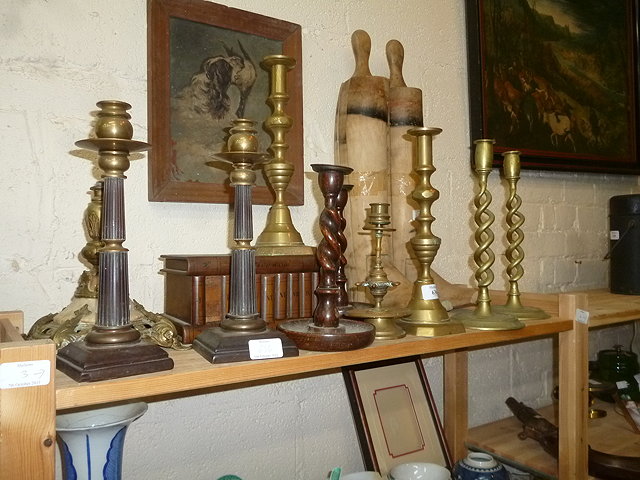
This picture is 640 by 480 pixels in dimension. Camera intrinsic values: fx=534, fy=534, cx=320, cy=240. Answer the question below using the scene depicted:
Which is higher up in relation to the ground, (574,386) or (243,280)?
(243,280)

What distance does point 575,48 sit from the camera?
178 cm

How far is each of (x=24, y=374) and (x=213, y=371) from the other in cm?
22

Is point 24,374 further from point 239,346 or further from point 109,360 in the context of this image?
point 239,346

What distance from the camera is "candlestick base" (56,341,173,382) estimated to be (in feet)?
2.12

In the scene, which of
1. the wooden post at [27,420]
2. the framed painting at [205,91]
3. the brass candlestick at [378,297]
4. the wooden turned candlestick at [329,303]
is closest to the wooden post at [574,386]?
the brass candlestick at [378,297]

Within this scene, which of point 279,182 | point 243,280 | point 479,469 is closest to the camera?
point 243,280

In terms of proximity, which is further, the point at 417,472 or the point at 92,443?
the point at 417,472

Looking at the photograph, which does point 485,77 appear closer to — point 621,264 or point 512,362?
point 621,264

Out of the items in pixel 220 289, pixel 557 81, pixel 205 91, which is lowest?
pixel 220 289

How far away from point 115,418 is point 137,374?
0.22 m

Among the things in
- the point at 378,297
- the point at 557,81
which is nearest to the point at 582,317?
the point at 378,297

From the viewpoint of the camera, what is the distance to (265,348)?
2.51ft

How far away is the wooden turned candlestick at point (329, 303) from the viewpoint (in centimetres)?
81

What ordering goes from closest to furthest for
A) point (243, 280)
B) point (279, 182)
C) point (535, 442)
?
point (243, 280)
point (279, 182)
point (535, 442)
